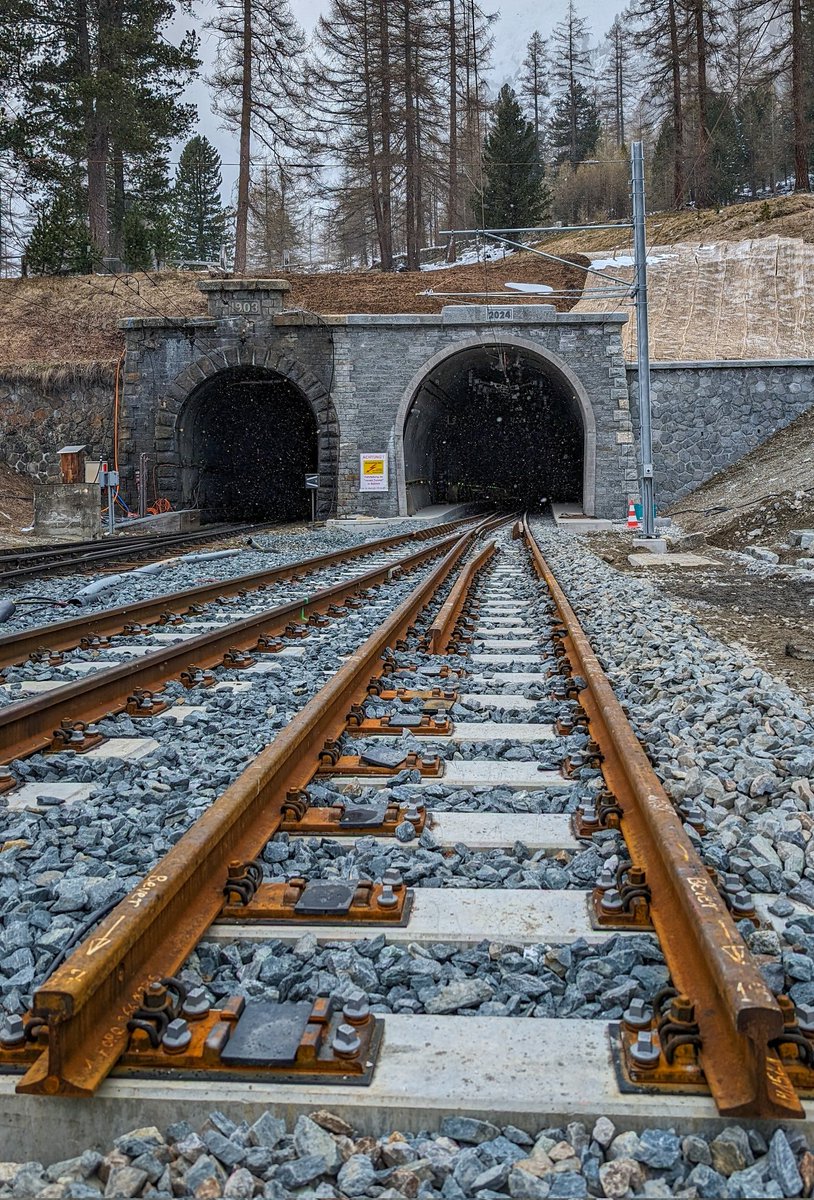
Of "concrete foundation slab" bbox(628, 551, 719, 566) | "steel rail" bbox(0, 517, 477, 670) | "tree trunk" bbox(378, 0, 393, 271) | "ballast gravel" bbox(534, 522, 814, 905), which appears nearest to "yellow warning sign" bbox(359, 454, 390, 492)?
"concrete foundation slab" bbox(628, 551, 719, 566)

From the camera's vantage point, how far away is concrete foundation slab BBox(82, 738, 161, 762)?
393cm

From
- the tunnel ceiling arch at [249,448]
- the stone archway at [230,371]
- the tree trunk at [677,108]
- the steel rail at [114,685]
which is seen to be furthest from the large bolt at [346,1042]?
the tree trunk at [677,108]

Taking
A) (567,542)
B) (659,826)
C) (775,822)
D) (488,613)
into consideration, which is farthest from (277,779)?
(567,542)

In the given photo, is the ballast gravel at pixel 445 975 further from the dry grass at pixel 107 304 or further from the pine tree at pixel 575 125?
the pine tree at pixel 575 125

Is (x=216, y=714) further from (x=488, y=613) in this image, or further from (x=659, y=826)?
(x=488, y=613)

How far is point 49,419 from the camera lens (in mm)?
26422

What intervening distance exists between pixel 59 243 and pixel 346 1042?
3338 centimetres

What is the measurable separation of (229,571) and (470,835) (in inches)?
367

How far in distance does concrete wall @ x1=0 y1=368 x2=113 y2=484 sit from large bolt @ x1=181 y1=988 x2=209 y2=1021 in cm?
2580

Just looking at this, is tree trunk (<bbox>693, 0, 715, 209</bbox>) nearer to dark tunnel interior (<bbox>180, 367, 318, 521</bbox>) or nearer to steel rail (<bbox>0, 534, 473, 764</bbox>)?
dark tunnel interior (<bbox>180, 367, 318, 521</bbox>)

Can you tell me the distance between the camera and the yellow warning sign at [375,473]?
2395cm

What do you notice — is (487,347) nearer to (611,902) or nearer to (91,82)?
(91,82)

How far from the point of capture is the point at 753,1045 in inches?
63.0

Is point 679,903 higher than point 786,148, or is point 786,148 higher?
point 786,148
